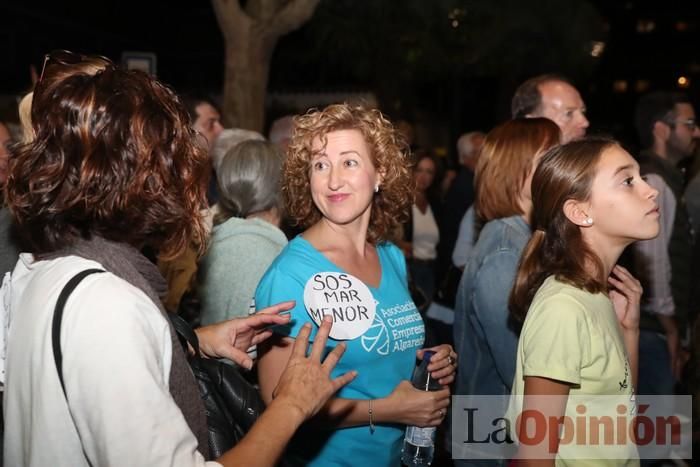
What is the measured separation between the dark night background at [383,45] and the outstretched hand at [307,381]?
9.79 meters

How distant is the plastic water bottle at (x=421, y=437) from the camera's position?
104 inches

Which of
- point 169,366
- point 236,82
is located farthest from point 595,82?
point 169,366

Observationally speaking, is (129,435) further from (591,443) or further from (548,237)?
(548,237)

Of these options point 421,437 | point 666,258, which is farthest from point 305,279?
point 666,258

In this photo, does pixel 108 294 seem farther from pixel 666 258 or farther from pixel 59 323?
pixel 666 258

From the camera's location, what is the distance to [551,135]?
3.26 m

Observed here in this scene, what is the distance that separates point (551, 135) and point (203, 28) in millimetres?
22789

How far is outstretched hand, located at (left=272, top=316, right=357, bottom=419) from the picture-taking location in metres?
1.73

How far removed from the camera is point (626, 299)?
282cm

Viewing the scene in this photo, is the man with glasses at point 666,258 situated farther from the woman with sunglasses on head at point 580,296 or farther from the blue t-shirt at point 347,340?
the blue t-shirt at point 347,340

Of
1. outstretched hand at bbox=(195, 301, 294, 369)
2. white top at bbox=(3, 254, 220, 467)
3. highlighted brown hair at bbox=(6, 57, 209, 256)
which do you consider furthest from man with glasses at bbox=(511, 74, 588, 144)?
white top at bbox=(3, 254, 220, 467)

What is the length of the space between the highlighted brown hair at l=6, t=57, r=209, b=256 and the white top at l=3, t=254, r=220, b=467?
11 cm

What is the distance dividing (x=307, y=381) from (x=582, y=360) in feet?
3.15

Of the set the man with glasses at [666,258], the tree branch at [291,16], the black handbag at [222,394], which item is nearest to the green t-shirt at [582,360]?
the black handbag at [222,394]
